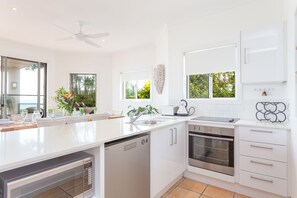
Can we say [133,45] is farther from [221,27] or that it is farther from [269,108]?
[269,108]

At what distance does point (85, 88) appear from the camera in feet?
19.9

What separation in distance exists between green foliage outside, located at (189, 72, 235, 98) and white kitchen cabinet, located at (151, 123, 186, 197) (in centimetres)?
98

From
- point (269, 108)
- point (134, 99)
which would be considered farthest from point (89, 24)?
point (269, 108)

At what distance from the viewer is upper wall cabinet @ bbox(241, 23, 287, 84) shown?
6.98 feet

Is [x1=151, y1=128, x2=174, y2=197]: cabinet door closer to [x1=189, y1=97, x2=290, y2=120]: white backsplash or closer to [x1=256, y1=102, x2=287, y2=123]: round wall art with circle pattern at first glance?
[x1=189, y1=97, x2=290, y2=120]: white backsplash

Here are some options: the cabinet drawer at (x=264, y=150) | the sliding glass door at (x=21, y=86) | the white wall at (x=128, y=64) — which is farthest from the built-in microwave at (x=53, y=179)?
the sliding glass door at (x=21, y=86)

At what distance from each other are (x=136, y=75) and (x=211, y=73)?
2728 millimetres

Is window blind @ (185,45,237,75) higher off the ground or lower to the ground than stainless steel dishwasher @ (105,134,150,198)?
higher

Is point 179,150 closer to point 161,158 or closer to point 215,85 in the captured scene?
point 161,158

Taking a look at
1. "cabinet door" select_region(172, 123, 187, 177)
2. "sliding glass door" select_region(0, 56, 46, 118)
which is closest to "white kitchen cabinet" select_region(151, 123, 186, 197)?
"cabinet door" select_region(172, 123, 187, 177)

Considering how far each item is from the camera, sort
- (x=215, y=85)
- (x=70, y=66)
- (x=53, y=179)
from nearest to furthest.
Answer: (x=53, y=179), (x=215, y=85), (x=70, y=66)

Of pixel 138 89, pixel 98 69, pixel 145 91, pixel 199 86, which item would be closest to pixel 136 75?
pixel 138 89

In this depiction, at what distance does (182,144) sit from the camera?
8.05 ft

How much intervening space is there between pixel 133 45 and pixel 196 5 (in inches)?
103
